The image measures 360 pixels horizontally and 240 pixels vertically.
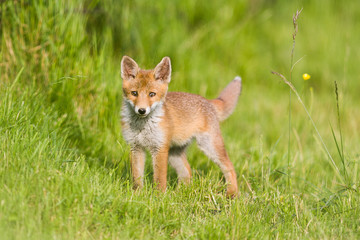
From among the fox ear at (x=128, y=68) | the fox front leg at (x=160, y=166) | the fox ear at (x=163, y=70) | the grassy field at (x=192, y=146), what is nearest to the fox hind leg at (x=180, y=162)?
the grassy field at (x=192, y=146)

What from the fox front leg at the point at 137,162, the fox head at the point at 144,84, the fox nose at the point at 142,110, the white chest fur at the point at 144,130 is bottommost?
the fox front leg at the point at 137,162

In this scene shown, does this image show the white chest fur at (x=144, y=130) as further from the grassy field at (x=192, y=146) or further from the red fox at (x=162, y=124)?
the grassy field at (x=192, y=146)

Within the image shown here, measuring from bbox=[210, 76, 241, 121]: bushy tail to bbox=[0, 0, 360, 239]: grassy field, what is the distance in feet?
1.93

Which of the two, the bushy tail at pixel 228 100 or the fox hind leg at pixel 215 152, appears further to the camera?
the bushy tail at pixel 228 100

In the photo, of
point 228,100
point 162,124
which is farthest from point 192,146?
point 162,124

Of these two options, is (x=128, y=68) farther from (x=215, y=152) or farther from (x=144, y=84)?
(x=215, y=152)

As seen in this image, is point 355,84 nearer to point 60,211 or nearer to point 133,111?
point 133,111

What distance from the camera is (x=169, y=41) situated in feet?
25.9

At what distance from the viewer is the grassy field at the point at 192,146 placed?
3684 mm

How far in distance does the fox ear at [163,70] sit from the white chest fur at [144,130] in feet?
1.11

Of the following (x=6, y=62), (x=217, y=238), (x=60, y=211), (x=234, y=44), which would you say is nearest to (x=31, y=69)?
(x=6, y=62)

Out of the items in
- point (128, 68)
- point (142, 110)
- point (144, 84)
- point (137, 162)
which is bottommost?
point (137, 162)

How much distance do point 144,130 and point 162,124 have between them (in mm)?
202

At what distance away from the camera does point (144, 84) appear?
4.73 metres
